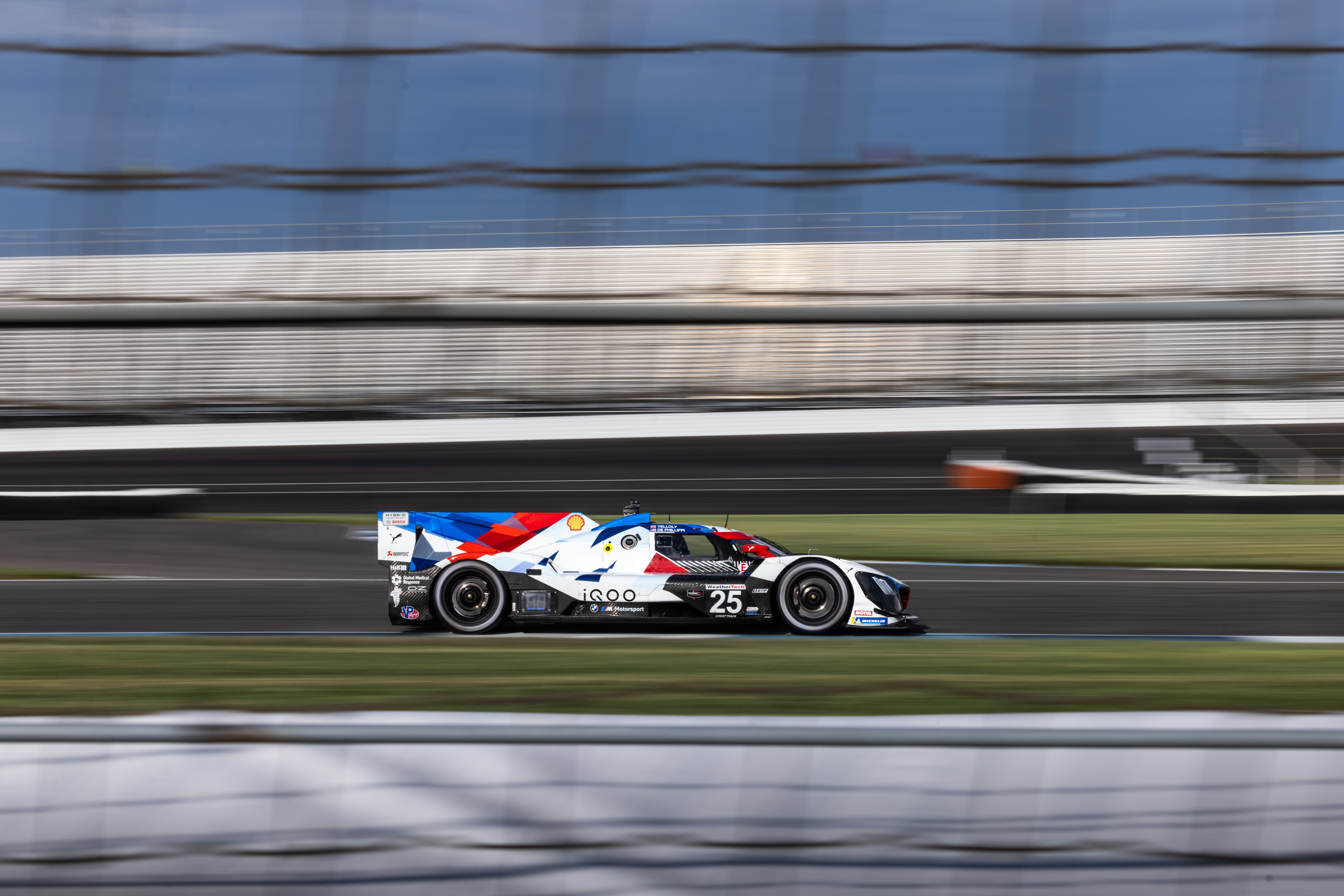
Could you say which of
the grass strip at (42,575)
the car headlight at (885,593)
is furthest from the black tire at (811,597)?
the grass strip at (42,575)

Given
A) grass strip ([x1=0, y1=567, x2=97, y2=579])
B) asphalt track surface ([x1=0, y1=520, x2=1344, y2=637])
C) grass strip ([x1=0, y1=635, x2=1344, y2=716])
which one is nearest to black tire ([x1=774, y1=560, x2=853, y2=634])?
asphalt track surface ([x1=0, y1=520, x2=1344, y2=637])

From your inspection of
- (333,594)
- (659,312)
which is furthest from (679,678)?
(333,594)

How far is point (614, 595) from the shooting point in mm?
7363

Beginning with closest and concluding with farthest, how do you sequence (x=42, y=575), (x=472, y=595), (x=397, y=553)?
(x=397, y=553)
(x=472, y=595)
(x=42, y=575)

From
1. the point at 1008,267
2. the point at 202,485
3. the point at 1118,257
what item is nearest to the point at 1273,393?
the point at 1118,257

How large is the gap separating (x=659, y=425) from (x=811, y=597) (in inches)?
209

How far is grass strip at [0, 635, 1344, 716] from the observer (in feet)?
8.36

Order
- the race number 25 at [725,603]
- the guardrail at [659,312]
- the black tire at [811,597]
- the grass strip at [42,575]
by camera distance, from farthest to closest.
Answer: the grass strip at [42,575] → the race number 25 at [725,603] → the black tire at [811,597] → the guardrail at [659,312]

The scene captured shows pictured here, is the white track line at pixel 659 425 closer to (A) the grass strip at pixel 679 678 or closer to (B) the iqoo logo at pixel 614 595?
(A) the grass strip at pixel 679 678

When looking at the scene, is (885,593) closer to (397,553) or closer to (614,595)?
(614,595)

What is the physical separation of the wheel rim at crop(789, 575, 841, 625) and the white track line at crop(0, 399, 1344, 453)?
5090 millimetres

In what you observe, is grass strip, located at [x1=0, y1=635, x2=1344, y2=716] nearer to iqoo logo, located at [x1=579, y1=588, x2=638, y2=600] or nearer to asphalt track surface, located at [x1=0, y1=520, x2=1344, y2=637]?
asphalt track surface, located at [x1=0, y1=520, x2=1344, y2=637]

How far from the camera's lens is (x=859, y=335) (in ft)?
6.05

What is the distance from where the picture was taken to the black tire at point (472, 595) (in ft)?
23.9
